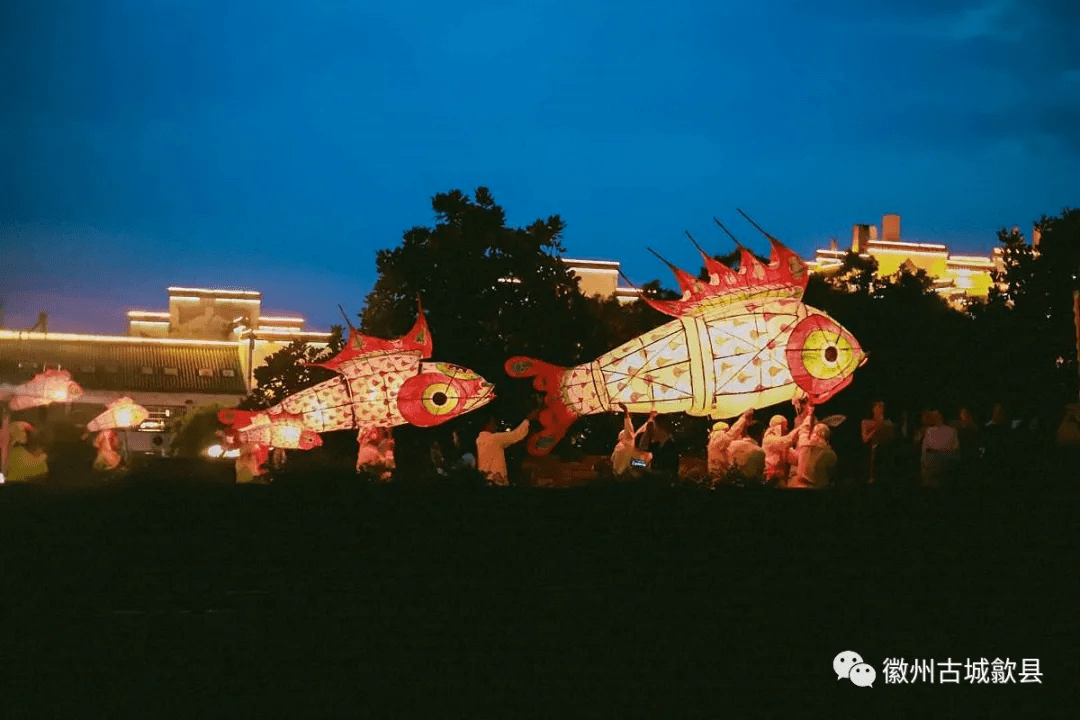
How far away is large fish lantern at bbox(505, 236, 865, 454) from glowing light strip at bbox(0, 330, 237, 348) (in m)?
37.4

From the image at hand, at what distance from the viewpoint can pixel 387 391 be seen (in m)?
21.2

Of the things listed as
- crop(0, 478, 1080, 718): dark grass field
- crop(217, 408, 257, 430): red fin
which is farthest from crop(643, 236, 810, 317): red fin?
crop(217, 408, 257, 430): red fin

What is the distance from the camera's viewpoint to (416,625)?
952 centimetres

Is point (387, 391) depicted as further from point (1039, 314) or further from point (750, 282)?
point (1039, 314)

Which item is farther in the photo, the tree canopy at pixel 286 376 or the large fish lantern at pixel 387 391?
the tree canopy at pixel 286 376

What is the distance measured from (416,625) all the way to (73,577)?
2613 mm

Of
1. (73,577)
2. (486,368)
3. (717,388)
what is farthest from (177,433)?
(73,577)

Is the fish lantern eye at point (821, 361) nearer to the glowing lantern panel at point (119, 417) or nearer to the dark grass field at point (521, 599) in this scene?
the dark grass field at point (521, 599)

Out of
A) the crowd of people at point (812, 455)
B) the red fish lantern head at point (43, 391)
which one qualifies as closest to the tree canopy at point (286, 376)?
the red fish lantern head at point (43, 391)

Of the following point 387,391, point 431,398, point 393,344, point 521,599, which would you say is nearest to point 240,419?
point 387,391

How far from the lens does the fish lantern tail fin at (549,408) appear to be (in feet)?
58.9

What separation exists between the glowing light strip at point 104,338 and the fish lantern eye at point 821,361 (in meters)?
39.9

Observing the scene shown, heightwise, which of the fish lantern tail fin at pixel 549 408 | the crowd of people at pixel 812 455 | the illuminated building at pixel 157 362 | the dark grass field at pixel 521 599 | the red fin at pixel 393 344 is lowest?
the dark grass field at pixel 521 599

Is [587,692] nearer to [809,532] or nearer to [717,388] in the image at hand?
[809,532]
